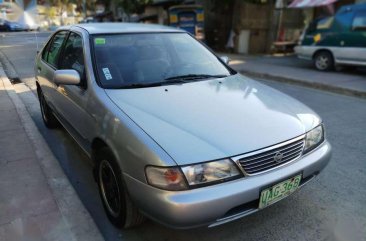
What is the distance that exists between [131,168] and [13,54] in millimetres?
15340

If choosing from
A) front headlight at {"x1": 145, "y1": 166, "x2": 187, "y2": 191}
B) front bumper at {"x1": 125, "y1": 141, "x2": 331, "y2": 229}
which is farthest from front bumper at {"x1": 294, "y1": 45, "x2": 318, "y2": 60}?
front headlight at {"x1": 145, "y1": 166, "x2": 187, "y2": 191}

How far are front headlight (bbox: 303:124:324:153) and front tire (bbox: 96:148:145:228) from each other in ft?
4.63

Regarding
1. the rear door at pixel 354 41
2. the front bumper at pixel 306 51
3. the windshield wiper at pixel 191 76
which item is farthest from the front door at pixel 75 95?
the front bumper at pixel 306 51

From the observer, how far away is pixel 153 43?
3.64 m

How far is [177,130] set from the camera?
7.99ft

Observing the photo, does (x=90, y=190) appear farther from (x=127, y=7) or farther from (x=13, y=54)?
(x=127, y=7)

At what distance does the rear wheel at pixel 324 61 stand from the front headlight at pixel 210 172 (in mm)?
9293

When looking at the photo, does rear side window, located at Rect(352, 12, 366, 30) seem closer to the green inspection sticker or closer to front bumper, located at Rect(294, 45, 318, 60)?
front bumper, located at Rect(294, 45, 318, 60)

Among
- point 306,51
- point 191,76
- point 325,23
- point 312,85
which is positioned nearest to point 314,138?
point 191,76

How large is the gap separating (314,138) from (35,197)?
97.8 inches

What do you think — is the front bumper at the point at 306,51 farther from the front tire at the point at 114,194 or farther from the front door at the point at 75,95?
the front tire at the point at 114,194

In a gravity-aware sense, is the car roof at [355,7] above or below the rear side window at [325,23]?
above

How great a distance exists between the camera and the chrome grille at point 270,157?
7.65 feet

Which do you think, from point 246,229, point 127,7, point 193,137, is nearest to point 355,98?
point 246,229
